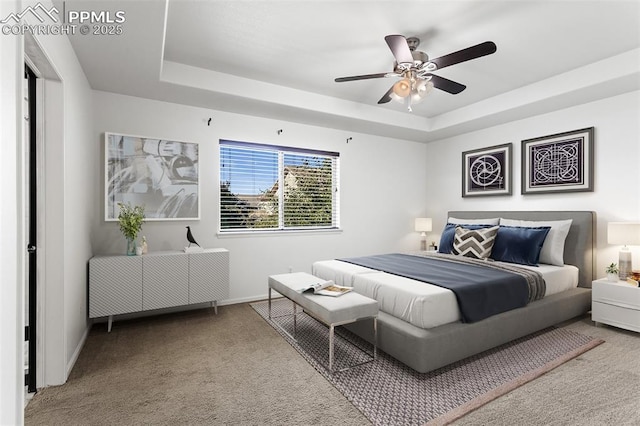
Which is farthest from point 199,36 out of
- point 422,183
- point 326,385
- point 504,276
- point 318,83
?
point 422,183

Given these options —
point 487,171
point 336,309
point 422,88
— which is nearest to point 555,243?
point 487,171

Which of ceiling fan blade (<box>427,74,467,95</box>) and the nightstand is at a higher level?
ceiling fan blade (<box>427,74,467,95</box>)

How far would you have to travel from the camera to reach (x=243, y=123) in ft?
14.0

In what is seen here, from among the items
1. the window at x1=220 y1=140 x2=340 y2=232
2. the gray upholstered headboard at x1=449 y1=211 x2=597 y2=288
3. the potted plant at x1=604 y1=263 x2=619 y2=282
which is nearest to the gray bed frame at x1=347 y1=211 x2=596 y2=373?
the gray upholstered headboard at x1=449 y1=211 x2=597 y2=288

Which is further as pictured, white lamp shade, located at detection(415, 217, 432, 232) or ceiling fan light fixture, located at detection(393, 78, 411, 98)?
white lamp shade, located at detection(415, 217, 432, 232)

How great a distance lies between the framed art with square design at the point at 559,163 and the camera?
3.83m

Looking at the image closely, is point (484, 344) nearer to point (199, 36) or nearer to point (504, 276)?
point (504, 276)

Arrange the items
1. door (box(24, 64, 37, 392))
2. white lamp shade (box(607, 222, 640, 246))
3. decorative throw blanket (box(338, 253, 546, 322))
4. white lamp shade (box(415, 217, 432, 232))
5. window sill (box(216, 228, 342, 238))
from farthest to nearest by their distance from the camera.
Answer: white lamp shade (box(415, 217, 432, 232)) < window sill (box(216, 228, 342, 238)) < white lamp shade (box(607, 222, 640, 246)) < decorative throw blanket (box(338, 253, 546, 322)) < door (box(24, 64, 37, 392))

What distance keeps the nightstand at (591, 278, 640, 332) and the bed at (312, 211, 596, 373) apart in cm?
18

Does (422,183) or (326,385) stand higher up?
(422,183)

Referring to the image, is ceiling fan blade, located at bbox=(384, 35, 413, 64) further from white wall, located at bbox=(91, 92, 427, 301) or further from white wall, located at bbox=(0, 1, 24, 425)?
white wall, located at bbox=(91, 92, 427, 301)

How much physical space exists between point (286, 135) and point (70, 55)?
2519mm

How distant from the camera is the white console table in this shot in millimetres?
3076

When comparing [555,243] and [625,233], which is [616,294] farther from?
[555,243]
